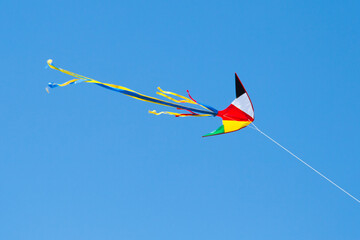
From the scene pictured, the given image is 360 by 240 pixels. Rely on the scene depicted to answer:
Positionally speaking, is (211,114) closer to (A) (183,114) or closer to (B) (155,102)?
(A) (183,114)

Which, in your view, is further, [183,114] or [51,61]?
[183,114]

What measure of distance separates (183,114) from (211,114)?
76 cm

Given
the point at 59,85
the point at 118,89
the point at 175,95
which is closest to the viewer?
the point at 59,85

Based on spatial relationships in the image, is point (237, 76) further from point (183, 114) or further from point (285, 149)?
point (285, 149)

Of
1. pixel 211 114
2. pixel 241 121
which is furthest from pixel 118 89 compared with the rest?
pixel 241 121

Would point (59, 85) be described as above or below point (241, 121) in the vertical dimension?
below

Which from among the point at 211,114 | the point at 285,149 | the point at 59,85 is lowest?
the point at 285,149

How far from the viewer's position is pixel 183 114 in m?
12.1

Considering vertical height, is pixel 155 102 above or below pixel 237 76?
below

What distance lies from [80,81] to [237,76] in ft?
12.6

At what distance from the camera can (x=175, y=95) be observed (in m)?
12.1

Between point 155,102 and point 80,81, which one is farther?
point 155,102

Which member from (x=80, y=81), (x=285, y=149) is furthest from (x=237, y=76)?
(x=80, y=81)

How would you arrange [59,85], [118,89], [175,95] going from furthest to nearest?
[175,95], [118,89], [59,85]
